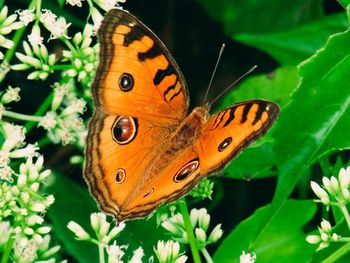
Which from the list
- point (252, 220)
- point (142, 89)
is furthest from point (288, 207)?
point (142, 89)

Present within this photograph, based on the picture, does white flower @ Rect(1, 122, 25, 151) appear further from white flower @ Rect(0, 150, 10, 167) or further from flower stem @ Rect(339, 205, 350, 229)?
flower stem @ Rect(339, 205, 350, 229)

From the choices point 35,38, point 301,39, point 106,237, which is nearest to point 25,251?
point 106,237

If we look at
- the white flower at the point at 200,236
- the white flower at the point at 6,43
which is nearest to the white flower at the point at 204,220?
the white flower at the point at 200,236

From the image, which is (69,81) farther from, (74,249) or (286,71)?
(286,71)

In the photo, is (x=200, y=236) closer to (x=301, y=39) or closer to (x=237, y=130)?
(x=237, y=130)

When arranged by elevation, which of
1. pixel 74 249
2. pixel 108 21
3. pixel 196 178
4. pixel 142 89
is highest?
pixel 108 21
